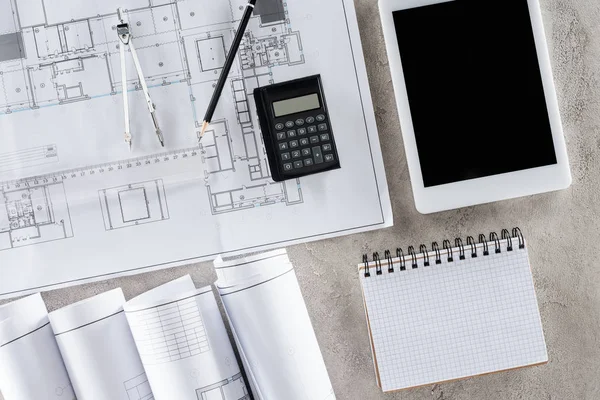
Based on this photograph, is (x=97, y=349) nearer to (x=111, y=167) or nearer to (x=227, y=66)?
(x=111, y=167)

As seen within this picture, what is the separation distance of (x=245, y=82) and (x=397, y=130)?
0.19 m

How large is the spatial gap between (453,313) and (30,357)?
0.48 meters

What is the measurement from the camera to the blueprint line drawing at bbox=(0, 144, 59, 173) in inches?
27.1

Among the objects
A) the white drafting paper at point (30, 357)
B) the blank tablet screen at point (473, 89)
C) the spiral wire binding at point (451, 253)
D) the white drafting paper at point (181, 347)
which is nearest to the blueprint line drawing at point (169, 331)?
the white drafting paper at point (181, 347)

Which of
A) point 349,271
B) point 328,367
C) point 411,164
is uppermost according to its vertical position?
point 411,164

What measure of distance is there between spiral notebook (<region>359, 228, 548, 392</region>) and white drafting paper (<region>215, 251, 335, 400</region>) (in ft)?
0.32

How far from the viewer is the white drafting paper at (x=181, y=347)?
607 millimetres

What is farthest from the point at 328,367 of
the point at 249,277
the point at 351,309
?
the point at 249,277

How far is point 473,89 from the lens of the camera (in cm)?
66

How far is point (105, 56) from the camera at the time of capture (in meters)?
0.69

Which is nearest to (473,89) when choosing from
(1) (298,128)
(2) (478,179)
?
(2) (478,179)

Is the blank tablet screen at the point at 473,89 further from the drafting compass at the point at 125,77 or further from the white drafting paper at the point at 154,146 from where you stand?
the drafting compass at the point at 125,77

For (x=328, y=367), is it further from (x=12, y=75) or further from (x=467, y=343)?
(x=12, y=75)

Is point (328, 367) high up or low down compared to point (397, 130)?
down
